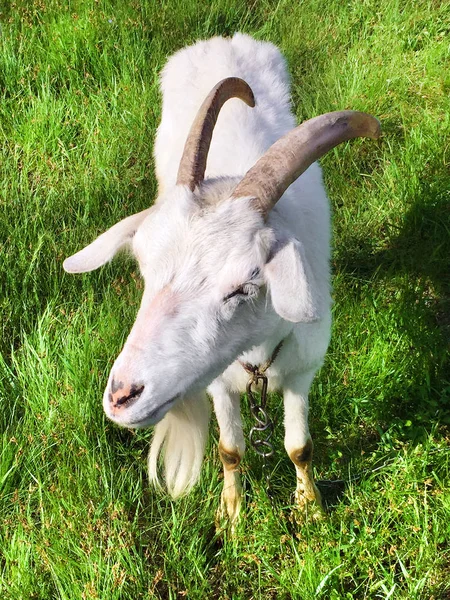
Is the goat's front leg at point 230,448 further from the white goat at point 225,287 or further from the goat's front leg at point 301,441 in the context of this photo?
the goat's front leg at point 301,441

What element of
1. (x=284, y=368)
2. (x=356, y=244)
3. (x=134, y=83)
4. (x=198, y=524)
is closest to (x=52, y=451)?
(x=198, y=524)

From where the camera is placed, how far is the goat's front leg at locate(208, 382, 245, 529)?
2.65 m

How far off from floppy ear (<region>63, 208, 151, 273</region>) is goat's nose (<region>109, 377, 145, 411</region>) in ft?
1.99

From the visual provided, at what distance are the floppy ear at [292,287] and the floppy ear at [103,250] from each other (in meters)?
0.55

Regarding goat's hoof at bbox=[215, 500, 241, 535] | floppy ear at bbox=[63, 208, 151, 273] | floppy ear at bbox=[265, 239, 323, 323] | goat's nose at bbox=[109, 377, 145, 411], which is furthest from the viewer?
goat's hoof at bbox=[215, 500, 241, 535]

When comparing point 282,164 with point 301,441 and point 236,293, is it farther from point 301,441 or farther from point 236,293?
point 301,441

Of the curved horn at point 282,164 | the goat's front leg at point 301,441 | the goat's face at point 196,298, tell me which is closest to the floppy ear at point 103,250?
the goat's face at point 196,298

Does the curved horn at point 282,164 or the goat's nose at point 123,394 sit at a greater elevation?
the curved horn at point 282,164

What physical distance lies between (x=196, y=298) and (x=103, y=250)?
51 cm

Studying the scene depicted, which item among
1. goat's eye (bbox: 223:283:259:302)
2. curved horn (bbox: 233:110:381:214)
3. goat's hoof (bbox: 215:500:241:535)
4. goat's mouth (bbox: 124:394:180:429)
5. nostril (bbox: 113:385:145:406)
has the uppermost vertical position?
curved horn (bbox: 233:110:381:214)

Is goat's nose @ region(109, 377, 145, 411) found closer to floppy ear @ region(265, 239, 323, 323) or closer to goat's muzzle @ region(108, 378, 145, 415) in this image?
goat's muzzle @ region(108, 378, 145, 415)

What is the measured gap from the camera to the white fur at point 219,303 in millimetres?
1669

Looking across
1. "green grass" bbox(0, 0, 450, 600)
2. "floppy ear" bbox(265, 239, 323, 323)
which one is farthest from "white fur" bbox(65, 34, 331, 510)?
"green grass" bbox(0, 0, 450, 600)

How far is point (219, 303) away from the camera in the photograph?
69.2 inches
